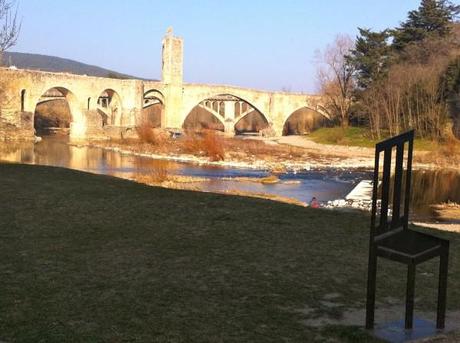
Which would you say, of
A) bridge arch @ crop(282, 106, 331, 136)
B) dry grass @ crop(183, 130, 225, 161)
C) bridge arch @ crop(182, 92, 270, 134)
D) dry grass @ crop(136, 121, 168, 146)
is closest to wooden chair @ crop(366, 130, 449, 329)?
dry grass @ crop(183, 130, 225, 161)

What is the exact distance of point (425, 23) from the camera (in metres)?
49.9

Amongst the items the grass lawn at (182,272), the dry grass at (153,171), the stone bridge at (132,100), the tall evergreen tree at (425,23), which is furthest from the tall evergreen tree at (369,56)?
the grass lawn at (182,272)

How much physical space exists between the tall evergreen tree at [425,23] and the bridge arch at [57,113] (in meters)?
31.0

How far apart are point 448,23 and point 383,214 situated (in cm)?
5039

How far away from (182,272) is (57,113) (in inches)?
2805

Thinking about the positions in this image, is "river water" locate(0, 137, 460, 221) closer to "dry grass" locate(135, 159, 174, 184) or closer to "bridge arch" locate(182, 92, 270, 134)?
"dry grass" locate(135, 159, 174, 184)

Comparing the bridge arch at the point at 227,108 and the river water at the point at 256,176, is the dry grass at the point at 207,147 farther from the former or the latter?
the bridge arch at the point at 227,108

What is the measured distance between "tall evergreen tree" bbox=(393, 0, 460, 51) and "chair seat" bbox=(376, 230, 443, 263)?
48127mm

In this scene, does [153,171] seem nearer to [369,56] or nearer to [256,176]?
[256,176]

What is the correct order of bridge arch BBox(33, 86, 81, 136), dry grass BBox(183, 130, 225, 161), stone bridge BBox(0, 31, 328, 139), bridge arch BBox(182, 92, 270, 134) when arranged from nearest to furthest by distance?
1. dry grass BBox(183, 130, 225, 161)
2. stone bridge BBox(0, 31, 328, 139)
3. bridge arch BBox(33, 86, 81, 136)
4. bridge arch BBox(182, 92, 270, 134)

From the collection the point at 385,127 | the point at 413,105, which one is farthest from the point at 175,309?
the point at 385,127

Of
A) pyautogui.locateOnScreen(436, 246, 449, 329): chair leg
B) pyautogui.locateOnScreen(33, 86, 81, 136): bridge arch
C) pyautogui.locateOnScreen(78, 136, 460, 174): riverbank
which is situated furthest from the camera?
pyautogui.locateOnScreen(33, 86, 81, 136): bridge arch

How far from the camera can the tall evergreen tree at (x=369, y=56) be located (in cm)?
4925

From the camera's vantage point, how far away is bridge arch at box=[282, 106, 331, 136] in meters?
69.8
